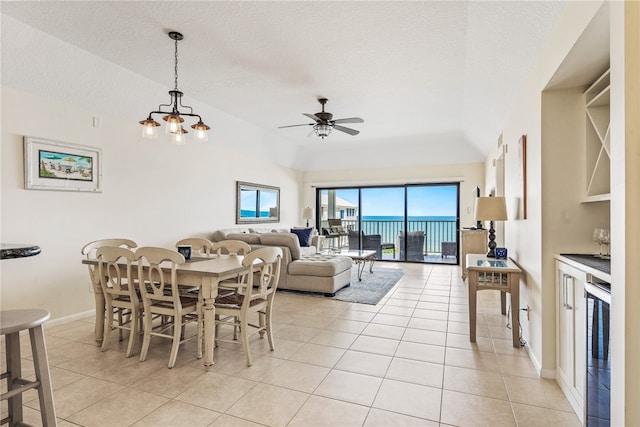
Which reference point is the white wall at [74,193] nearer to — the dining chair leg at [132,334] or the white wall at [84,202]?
the white wall at [84,202]

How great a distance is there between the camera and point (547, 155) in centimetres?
232

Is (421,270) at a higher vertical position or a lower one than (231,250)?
lower

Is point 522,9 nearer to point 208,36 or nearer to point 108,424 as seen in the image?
point 208,36

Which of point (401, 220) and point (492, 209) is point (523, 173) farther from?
point (401, 220)

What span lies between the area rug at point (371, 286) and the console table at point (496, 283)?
1.52 metres

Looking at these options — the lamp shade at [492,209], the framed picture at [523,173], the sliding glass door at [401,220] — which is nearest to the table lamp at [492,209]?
the lamp shade at [492,209]

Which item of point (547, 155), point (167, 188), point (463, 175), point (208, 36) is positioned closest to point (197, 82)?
point (208, 36)

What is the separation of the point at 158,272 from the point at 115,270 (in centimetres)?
49

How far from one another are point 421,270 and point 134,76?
6008mm

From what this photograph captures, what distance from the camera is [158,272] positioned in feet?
8.73

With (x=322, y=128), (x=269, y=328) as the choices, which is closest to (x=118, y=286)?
(x=269, y=328)

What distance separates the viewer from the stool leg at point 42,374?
5.02 feet

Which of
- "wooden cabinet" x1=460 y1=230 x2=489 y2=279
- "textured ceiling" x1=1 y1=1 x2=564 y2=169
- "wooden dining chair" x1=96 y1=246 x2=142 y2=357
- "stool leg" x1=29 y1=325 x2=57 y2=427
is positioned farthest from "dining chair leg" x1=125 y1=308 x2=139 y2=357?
"wooden cabinet" x1=460 y1=230 x2=489 y2=279

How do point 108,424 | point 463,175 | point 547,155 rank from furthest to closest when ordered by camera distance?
point 463,175 < point 547,155 < point 108,424
